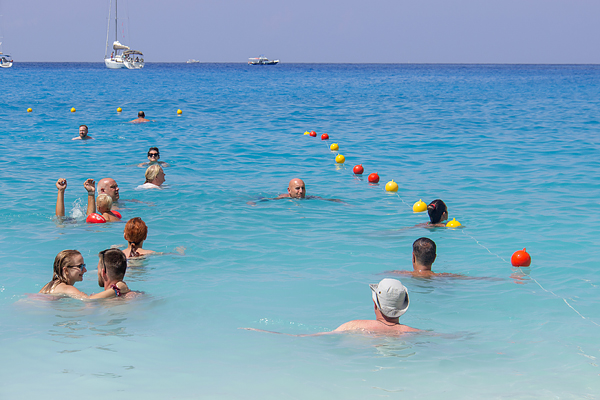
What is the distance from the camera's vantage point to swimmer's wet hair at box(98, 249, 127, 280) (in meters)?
6.39

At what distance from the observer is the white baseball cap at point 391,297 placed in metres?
5.29

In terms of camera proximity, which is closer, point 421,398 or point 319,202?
point 421,398

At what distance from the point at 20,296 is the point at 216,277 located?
2.54m

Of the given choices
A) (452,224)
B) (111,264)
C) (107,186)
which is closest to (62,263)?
Result: (111,264)

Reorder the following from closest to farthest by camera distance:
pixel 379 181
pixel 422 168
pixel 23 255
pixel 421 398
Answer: pixel 421 398
pixel 23 255
pixel 379 181
pixel 422 168

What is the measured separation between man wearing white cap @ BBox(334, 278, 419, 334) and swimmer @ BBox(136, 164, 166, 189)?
26.8 ft

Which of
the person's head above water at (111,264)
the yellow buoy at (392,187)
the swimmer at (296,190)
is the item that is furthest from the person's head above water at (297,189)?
the person's head above water at (111,264)

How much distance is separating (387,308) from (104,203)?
21.3 ft

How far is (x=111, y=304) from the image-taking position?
263 inches

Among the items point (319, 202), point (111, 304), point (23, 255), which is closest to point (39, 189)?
point (23, 255)

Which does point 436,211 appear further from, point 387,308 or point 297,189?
point 387,308

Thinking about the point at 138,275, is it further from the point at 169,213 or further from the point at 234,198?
the point at 234,198

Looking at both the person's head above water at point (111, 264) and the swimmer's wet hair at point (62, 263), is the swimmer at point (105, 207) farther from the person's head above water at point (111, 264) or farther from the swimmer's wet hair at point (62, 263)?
the person's head above water at point (111, 264)

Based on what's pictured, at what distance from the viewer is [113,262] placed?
21.0ft
